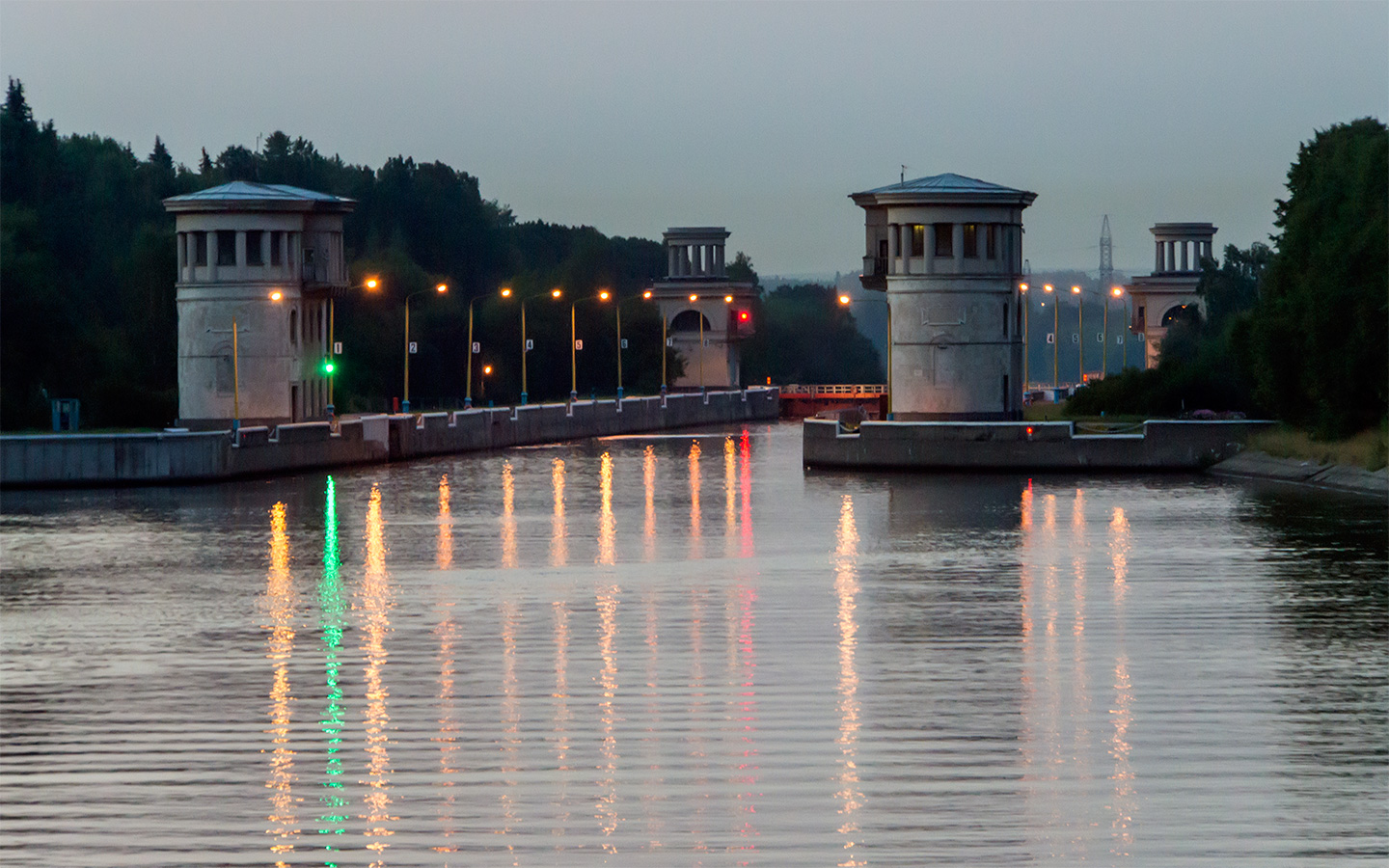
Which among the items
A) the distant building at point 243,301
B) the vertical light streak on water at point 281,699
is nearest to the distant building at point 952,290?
the distant building at point 243,301

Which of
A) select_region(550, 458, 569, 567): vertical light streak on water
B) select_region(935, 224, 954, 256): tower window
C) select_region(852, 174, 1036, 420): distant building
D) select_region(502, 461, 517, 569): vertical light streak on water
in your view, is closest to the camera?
select_region(550, 458, 569, 567): vertical light streak on water

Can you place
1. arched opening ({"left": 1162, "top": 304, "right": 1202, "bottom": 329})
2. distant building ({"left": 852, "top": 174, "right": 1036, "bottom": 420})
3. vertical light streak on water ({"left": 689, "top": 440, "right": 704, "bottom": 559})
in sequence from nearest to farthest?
vertical light streak on water ({"left": 689, "top": 440, "right": 704, "bottom": 559}) → distant building ({"left": 852, "top": 174, "right": 1036, "bottom": 420}) → arched opening ({"left": 1162, "top": 304, "right": 1202, "bottom": 329})

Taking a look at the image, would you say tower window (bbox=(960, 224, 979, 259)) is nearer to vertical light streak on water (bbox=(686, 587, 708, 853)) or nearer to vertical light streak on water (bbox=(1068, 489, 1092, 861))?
vertical light streak on water (bbox=(1068, 489, 1092, 861))

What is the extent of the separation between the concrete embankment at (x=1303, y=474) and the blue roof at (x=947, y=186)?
16.4 metres

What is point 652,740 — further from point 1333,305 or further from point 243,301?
point 243,301

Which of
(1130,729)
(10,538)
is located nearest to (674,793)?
(1130,729)

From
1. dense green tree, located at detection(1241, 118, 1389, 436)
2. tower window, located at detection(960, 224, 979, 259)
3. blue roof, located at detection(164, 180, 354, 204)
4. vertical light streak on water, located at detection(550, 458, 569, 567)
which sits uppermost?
blue roof, located at detection(164, 180, 354, 204)

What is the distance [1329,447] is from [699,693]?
1501 inches

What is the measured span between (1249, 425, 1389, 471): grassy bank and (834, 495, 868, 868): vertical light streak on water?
18.5 meters

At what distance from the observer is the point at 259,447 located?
6062 centimetres

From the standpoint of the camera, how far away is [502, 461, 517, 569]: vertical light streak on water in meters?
38.6

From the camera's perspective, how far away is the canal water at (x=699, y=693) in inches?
651

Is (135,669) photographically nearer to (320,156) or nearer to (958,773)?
(958,773)

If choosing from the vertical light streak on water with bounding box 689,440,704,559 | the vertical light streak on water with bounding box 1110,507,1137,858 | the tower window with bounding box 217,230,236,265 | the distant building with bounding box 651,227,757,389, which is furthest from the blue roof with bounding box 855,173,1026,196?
the distant building with bounding box 651,227,757,389
